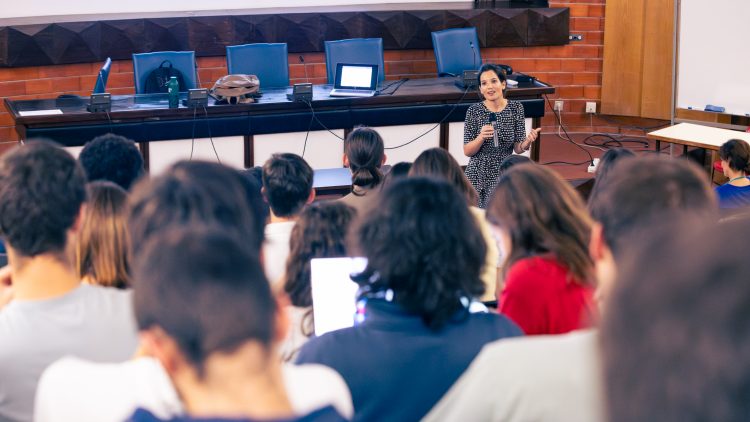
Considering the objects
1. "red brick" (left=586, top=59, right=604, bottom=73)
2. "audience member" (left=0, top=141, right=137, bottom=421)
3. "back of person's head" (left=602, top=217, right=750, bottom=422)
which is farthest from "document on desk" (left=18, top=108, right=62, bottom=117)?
"back of person's head" (left=602, top=217, right=750, bottom=422)

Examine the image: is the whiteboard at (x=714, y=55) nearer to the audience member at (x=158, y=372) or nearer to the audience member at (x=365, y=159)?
the audience member at (x=365, y=159)

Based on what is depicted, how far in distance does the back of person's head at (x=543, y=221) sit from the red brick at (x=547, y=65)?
5815 mm

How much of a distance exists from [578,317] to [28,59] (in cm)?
553

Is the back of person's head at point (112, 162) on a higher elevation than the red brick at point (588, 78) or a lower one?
lower

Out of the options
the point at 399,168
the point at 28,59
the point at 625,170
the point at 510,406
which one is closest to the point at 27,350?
the point at 510,406

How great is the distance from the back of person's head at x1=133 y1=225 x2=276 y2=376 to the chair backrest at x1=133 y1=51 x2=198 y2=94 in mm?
5314

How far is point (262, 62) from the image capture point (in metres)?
6.32

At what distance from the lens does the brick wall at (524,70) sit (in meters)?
6.78

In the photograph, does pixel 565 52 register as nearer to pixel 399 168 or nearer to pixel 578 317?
pixel 399 168

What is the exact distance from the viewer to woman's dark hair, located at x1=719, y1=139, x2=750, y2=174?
4.32m

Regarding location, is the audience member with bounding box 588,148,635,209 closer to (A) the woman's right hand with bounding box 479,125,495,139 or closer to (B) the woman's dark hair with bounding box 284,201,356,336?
(B) the woman's dark hair with bounding box 284,201,356,336

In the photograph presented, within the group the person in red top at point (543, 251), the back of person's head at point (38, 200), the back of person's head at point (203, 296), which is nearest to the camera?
the back of person's head at point (203, 296)

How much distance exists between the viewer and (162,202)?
138 cm

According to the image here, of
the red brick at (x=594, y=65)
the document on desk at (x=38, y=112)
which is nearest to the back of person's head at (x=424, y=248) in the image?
the document on desk at (x=38, y=112)
